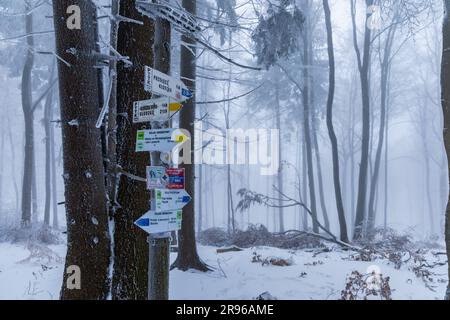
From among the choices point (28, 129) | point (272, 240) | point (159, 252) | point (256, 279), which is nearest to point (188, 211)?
point (256, 279)

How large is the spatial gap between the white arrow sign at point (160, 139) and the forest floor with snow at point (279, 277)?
12.5ft

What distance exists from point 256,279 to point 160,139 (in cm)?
470

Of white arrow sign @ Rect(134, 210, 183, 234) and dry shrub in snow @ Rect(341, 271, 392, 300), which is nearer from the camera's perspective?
white arrow sign @ Rect(134, 210, 183, 234)

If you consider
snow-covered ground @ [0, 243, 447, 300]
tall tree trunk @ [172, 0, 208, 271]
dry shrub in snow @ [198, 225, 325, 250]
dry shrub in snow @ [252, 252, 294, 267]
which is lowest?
dry shrub in snow @ [198, 225, 325, 250]

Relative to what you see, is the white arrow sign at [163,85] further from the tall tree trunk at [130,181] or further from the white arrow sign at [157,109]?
the tall tree trunk at [130,181]

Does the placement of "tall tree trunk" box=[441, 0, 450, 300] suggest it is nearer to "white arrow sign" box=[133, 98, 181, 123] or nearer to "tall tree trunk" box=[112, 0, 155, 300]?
"white arrow sign" box=[133, 98, 181, 123]

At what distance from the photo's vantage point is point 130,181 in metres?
4.28

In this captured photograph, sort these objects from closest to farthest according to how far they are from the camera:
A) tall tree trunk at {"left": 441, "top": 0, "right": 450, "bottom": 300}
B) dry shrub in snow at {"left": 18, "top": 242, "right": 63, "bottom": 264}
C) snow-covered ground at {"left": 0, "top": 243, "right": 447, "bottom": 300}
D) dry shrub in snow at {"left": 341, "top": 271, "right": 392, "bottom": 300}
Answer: tall tree trunk at {"left": 441, "top": 0, "right": 450, "bottom": 300} → dry shrub in snow at {"left": 341, "top": 271, "right": 392, "bottom": 300} → snow-covered ground at {"left": 0, "top": 243, "right": 447, "bottom": 300} → dry shrub in snow at {"left": 18, "top": 242, "right": 63, "bottom": 264}

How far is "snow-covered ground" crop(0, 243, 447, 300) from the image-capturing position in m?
6.59

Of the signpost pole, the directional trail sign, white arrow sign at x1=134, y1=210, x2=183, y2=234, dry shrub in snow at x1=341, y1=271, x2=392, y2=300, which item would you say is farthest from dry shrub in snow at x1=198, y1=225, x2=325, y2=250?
the directional trail sign

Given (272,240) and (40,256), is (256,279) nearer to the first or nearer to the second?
(272,240)

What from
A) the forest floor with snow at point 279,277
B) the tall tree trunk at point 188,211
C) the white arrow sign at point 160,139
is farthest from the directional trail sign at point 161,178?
the tall tree trunk at point 188,211

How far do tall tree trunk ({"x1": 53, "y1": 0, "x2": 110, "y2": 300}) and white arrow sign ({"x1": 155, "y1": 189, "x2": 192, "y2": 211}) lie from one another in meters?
1.55
